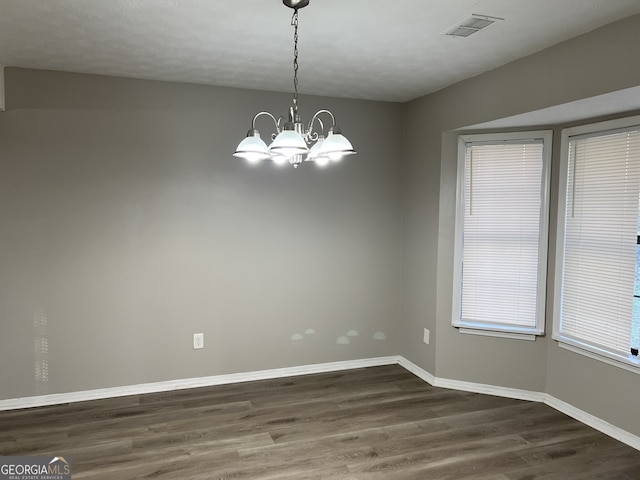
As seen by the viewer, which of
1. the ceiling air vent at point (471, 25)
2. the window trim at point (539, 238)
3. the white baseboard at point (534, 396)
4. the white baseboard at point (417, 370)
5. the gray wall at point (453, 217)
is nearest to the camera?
the ceiling air vent at point (471, 25)

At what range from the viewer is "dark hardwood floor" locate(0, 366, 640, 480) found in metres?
2.82

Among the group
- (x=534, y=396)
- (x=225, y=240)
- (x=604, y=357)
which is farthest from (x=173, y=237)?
(x=604, y=357)

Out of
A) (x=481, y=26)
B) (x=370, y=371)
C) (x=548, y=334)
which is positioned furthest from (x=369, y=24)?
(x=370, y=371)

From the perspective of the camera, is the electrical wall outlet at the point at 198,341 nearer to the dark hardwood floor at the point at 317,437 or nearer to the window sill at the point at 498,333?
the dark hardwood floor at the point at 317,437

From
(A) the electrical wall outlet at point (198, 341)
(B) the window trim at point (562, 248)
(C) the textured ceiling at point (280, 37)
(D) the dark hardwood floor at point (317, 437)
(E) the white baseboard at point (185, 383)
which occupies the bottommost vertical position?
(D) the dark hardwood floor at point (317, 437)

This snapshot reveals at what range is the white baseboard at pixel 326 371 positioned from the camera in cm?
339

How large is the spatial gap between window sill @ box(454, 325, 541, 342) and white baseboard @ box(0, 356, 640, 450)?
0.43 metres

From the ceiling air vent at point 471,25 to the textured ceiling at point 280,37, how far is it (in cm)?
5

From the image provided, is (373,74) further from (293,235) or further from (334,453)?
(334,453)

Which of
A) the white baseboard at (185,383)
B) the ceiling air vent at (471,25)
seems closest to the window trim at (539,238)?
the white baseboard at (185,383)

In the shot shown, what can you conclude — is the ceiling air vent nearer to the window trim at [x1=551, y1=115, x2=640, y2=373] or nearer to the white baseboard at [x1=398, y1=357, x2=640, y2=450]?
the window trim at [x1=551, y1=115, x2=640, y2=373]

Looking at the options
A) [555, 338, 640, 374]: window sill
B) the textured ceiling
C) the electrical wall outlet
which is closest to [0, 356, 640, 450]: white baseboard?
the electrical wall outlet

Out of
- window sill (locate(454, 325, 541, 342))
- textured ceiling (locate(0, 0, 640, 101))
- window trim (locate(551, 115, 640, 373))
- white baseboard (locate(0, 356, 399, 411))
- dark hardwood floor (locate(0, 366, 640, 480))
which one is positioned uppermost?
textured ceiling (locate(0, 0, 640, 101))

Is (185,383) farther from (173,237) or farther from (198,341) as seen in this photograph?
(173,237)
